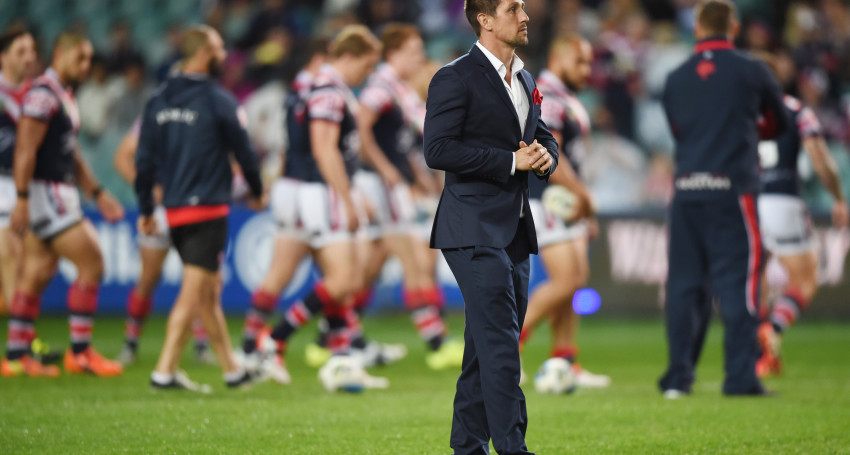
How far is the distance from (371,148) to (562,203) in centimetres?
228

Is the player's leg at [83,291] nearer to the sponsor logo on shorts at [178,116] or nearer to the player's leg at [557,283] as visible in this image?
the sponsor logo on shorts at [178,116]

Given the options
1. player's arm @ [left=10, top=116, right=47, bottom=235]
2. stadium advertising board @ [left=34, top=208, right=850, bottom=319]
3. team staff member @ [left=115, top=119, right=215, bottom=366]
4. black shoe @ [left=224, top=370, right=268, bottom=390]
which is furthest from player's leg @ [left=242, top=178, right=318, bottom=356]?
stadium advertising board @ [left=34, top=208, right=850, bottom=319]

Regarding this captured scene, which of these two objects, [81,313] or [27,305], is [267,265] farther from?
[27,305]

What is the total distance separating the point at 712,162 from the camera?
7953mm

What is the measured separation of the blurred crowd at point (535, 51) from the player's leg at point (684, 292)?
7.67 metres

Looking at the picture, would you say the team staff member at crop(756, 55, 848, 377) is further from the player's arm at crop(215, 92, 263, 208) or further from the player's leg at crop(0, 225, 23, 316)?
the player's leg at crop(0, 225, 23, 316)

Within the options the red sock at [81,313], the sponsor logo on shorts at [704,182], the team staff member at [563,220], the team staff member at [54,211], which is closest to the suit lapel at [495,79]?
the sponsor logo on shorts at [704,182]

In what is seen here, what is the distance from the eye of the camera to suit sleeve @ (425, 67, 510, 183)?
16.0 ft

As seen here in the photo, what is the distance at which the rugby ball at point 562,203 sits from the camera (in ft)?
28.0

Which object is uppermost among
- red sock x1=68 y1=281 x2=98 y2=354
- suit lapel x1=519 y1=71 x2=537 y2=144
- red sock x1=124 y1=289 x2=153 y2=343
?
suit lapel x1=519 y1=71 x2=537 y2=144

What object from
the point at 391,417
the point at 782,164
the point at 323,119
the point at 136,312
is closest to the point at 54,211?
the point at 136,312

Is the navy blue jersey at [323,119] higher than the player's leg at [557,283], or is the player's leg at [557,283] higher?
the navy blue jersey at [323,119]

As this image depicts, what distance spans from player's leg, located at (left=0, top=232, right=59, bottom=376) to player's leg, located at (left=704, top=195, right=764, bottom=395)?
5.37m

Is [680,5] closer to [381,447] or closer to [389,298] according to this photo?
[389,298]
